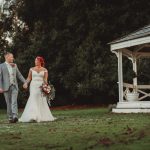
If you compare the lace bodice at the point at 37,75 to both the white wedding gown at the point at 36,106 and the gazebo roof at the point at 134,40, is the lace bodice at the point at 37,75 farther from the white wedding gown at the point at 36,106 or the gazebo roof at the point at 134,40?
the gazebo roof at the point at 134,40

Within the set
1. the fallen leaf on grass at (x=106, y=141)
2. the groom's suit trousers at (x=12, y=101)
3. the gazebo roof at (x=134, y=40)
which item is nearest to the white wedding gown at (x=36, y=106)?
the groom's suit trousers at (x=12, y=101)

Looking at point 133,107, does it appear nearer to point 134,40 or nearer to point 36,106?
point 134,40

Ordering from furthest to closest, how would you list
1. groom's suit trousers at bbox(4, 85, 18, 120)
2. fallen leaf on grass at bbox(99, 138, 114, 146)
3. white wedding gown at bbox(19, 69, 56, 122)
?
white wedding gown at bbox(19, 69, 56, 122) → groom's suit trousers at bbox(4, 85, 18, 120) → fallen leaf on grass at bbox(99, 138, 114, 146)

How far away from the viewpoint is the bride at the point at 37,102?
18000mm

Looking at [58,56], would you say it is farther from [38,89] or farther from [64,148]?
[64,148]

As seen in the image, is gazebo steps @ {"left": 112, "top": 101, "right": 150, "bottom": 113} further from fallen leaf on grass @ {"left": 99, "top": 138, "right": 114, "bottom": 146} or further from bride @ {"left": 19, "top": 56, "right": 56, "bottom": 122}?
fallen leaf on grass @ {"left": 99, "top": 138, "right": 114, "bottom": 146}

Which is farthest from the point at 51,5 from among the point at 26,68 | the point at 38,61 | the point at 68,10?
the point at 38,61

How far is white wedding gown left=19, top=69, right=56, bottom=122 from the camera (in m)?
18.0

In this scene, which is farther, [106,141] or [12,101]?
[12,101]

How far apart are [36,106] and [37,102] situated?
0.23 metres

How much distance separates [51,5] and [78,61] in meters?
5.55

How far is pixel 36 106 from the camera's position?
1823 cm

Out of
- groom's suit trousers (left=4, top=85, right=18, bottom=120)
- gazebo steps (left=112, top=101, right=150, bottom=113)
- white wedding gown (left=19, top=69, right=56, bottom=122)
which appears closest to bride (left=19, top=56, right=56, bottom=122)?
white wedding gown (left=19, top=69, right=56, bottom=122)

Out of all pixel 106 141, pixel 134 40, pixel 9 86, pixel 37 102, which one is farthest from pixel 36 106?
pixel 106 141
